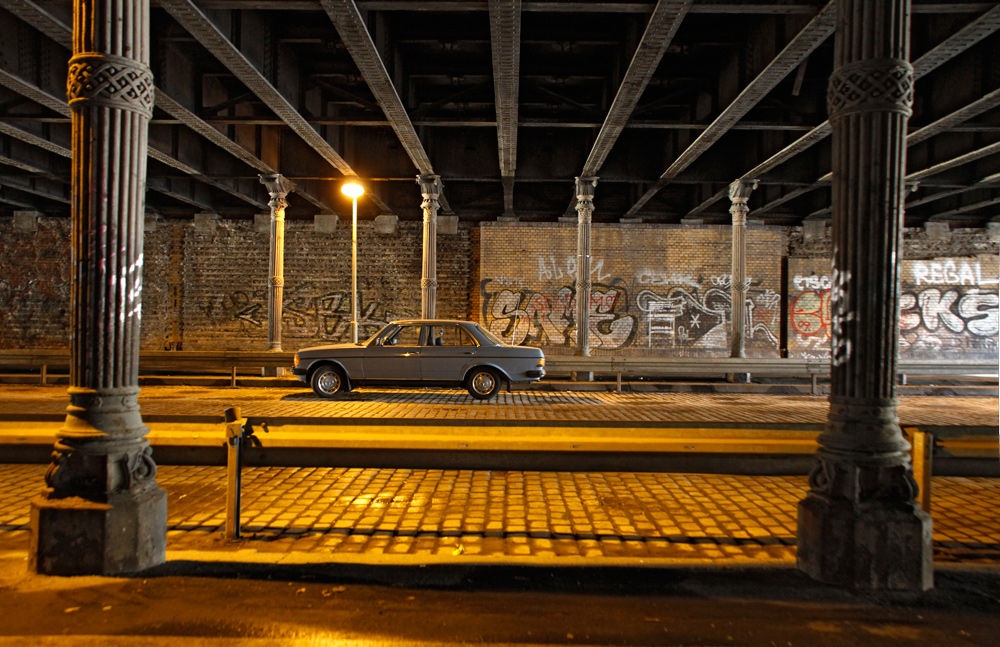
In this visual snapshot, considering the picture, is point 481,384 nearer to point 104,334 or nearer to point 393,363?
point 393,363

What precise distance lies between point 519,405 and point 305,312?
38.1 feet

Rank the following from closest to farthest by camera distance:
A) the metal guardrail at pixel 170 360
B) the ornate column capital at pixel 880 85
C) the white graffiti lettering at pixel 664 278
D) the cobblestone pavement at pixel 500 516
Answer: the ornate column capital at pixel 880 85
the cobblestone pavement at pixel 500 516
the metal guardrail at pixel 170 360
the white graffiti lettering at pixel 664 278

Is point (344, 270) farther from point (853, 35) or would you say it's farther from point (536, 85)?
point (853, 35)

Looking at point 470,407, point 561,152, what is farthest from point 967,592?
point 561,152

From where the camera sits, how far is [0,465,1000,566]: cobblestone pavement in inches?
150

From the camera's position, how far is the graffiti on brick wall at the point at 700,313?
731 inches

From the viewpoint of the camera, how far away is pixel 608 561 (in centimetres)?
354

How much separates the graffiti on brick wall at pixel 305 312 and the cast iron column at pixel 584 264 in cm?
689

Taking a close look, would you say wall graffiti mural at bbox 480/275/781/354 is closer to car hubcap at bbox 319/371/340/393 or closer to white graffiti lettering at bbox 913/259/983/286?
white graffiti lettering at bbox 913/259/983/286

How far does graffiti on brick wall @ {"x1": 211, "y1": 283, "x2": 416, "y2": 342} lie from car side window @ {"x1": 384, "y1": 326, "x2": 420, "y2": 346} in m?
7.54

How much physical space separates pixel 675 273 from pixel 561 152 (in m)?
6.82

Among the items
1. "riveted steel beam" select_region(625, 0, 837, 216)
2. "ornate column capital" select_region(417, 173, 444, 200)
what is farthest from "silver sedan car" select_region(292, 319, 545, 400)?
"riveted steel beam" select_region(625, 0, 837, 216)

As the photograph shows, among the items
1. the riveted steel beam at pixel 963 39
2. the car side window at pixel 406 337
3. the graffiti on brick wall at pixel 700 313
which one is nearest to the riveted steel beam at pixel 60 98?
the car side window at pixel 406 337

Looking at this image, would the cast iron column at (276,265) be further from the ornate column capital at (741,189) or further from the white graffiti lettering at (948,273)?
the white graffiti lettering at (948,273)
